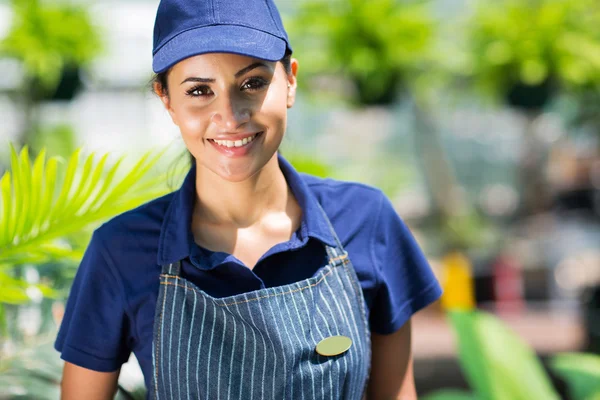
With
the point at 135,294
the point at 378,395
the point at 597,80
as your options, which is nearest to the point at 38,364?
the point at 135,294

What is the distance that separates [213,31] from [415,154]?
5686mm

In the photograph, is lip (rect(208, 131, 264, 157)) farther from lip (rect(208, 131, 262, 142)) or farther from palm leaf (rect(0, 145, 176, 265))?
palm leaf (rect(0, 145, 176, 265))

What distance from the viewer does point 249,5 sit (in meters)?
0.92

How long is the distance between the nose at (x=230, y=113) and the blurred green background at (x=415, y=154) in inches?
9.7

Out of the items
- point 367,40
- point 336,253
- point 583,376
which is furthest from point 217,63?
point 367,40

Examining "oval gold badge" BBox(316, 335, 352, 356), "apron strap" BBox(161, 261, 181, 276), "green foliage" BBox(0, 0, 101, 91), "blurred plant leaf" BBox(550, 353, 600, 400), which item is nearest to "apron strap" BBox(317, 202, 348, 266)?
"oval gold badge" BBox(316, 335, 352, 356)

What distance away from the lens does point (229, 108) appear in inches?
35.4

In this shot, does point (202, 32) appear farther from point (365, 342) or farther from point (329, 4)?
point (329, 4)

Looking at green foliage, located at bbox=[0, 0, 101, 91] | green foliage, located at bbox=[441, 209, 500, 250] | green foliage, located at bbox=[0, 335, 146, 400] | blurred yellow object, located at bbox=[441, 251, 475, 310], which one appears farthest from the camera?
green foliage, located at bbox=[441, 209, 500, 250]

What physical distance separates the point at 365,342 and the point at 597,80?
2.75 meters

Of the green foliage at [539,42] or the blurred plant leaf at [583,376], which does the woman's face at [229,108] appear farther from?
the green foliage at [539,42]

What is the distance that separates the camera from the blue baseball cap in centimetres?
87

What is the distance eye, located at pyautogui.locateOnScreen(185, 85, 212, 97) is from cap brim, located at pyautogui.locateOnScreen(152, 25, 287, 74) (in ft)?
0.14

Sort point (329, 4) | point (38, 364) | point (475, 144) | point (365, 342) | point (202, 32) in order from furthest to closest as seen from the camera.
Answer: point (475, 144) → point (329, 4) → point (38, 364) → point (365, 342) → point (202, 32)
